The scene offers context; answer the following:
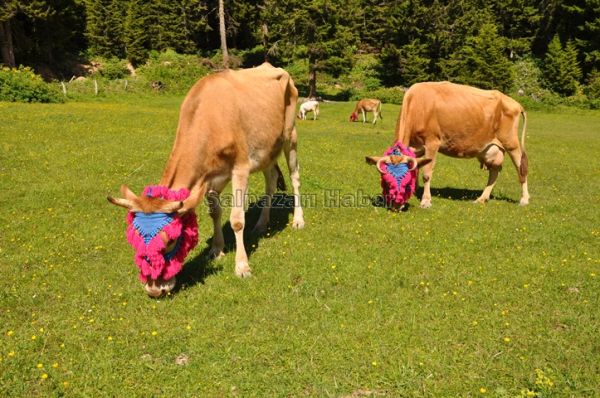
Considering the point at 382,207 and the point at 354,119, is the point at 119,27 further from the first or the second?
the point at 382,207

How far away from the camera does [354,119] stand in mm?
33250

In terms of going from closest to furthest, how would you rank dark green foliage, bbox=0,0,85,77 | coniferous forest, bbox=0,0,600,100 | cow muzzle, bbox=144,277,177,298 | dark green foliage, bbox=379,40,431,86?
cow muzzle, bbox=144,277,177,298
dark green foliage, bbox=0,0,85,77
coniferous forest, bbox=0,0,600,100
dark green foliage, bbox=379,40,431,86

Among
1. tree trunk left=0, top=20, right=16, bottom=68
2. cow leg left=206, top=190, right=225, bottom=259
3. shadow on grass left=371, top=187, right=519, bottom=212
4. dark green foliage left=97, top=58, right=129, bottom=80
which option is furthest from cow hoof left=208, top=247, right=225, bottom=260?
dark green foliage left=97, top=58, right=129, bottom=80

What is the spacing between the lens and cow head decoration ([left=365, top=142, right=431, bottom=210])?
991 centimetres

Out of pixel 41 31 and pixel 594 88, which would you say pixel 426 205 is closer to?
pixel 594 88

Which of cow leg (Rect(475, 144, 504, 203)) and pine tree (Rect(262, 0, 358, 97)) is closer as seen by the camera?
cow leg (Rect(475, 144, 504, 203))

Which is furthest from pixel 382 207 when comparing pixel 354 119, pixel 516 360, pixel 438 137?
pixel 354 119

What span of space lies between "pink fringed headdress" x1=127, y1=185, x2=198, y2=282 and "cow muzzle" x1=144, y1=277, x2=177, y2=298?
0.11 metres

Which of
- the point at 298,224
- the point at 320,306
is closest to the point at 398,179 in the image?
the point at 298,224

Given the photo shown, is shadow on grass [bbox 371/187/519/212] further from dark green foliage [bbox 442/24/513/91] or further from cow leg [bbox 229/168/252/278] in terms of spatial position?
dark green foliage [bbox 442/24/513/91]

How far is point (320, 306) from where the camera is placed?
19.8 ft

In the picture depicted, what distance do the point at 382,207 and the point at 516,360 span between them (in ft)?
20.7

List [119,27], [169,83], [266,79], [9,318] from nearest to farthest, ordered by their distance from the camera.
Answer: [9,318] → [266,79] → [169,83] → [119,27]

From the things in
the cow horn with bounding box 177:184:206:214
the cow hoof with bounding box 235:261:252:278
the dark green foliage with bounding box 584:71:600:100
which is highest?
the cow horn with bounding box 177:184:206:214
